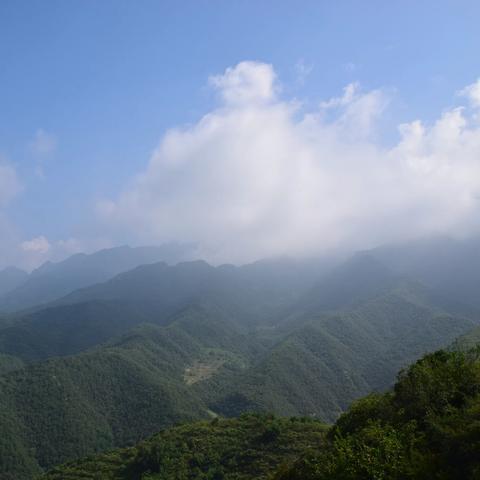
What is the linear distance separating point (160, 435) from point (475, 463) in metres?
120

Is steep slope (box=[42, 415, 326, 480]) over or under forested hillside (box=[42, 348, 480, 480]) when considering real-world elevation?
under

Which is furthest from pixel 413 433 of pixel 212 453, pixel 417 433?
pixel 212 453

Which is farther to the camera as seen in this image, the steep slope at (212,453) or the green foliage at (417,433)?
the steep slope at (212,453)

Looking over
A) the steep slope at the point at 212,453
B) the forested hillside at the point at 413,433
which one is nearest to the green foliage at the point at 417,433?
the forested hillside at the point at 413,433

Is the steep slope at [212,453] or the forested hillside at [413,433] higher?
the forested hillside at [413,433]

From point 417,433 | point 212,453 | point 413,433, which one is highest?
point 413,433

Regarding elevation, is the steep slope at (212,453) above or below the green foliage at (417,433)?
below

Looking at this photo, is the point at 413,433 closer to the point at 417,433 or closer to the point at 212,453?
the point at 417,433

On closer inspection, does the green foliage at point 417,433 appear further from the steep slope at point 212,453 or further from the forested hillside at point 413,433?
the steep slope at point 212,453

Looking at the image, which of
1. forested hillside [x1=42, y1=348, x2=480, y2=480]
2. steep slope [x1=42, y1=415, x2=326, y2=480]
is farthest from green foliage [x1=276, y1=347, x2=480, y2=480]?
steep slope [x1=42, y1=415, x2=326, y2=480]

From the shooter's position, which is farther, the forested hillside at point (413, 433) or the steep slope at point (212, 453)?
the steep slope at point (212, 453)

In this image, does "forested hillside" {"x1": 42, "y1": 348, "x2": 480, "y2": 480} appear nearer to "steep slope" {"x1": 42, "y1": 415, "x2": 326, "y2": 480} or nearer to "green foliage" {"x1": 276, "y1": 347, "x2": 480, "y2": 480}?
"green foliage" {"x1": 276, "y1": 347, "x2": 480, "y2": 480}

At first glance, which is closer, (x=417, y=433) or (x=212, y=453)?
(x=417, y=433)

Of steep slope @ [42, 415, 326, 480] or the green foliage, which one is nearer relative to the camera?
the green foliage
